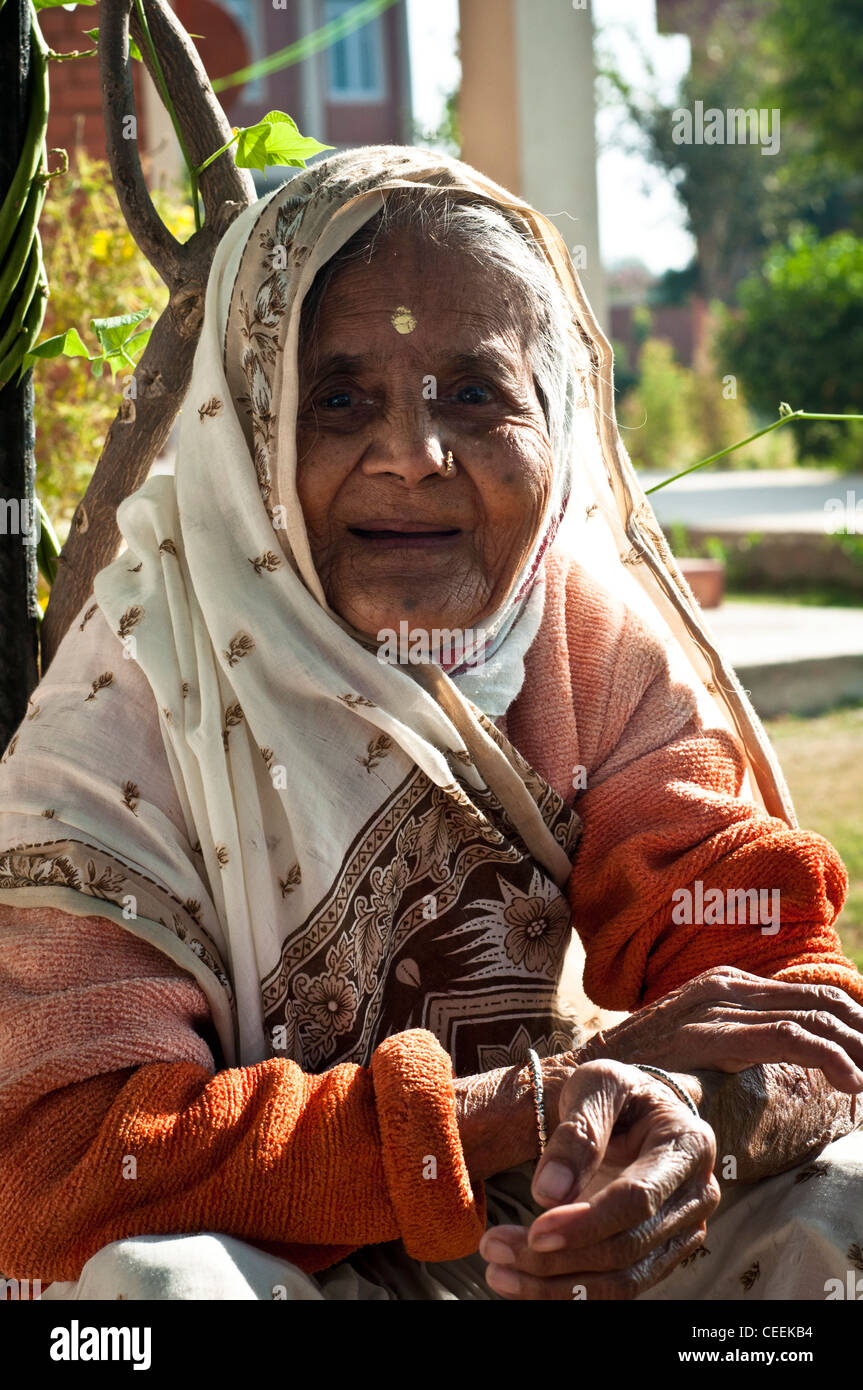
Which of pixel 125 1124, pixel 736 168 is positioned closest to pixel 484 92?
pixel 125 1124

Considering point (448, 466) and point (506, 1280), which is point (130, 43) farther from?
point (506, 1280)

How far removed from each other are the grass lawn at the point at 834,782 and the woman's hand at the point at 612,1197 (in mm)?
2975

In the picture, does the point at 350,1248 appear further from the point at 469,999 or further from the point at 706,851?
the point at 706,851

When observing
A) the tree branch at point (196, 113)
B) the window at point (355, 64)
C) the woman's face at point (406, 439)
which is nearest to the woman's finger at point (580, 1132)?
the woman's face at point (406, 439)

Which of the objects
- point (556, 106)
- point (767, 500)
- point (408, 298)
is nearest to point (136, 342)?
point (408, 298)

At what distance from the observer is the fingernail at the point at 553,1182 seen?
1506 mm

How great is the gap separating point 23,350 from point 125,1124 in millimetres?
1211

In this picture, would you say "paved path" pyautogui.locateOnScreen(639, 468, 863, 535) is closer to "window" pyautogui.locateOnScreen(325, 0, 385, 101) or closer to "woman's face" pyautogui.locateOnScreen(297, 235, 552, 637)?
"woman's face" pyautogui.locateOnScreen(297, 235, 552, 637)

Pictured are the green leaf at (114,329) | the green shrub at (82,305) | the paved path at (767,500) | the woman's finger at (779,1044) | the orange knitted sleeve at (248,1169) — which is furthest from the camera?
the paved path at (767,500)

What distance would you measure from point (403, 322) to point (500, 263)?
0.18 meters

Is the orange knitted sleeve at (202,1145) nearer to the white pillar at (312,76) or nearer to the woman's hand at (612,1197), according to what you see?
the woman's hand at (612,1197)

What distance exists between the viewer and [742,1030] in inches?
69.6

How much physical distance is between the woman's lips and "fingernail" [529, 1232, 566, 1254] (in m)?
0.89

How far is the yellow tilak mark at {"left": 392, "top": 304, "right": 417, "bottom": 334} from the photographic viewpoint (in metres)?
1.90
